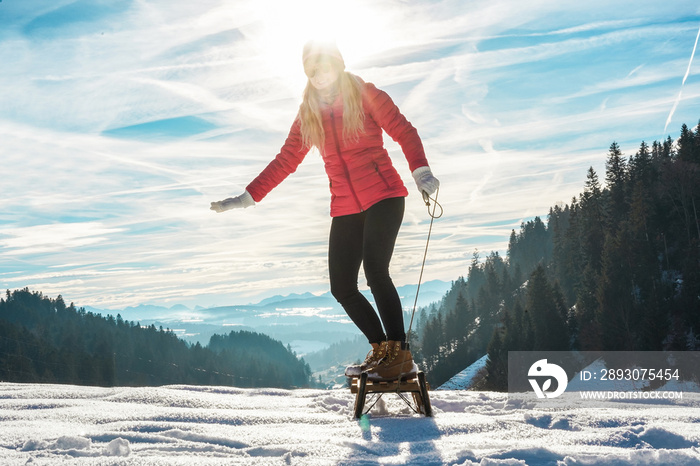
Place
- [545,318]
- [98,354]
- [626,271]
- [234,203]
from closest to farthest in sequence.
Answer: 1. [234,203]
2. [626,271]
3. [545,318]
4. [98,354]

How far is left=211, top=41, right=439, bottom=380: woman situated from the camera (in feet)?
13.8

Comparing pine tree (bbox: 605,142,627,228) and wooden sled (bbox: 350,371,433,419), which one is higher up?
pine tree (bbox: 605,142,627,228)

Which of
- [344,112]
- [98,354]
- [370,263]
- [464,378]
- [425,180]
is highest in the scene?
[344,112]

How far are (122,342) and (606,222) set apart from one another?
95.4 metres

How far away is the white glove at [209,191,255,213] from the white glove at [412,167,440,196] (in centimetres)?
156

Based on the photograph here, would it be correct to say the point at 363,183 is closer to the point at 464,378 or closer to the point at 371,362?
the point at 371,362

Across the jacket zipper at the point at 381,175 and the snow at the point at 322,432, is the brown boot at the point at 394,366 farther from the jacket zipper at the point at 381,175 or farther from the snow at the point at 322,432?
the jacket zipper at the point at 381,175

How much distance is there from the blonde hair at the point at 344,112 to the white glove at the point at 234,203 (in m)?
0.74

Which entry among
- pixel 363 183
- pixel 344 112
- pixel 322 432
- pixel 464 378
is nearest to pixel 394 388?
pixel 322 432

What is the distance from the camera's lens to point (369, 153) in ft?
14.1

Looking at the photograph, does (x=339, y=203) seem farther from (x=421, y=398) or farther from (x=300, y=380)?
(x=300, y=380)

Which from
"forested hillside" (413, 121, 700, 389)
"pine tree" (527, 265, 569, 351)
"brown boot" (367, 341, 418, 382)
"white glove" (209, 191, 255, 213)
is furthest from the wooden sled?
"pine tree" (527, 265, 569, 351)

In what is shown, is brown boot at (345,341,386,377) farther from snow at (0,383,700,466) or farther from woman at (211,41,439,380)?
snow at (0,383,700,466)

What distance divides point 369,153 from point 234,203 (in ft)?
4.55
